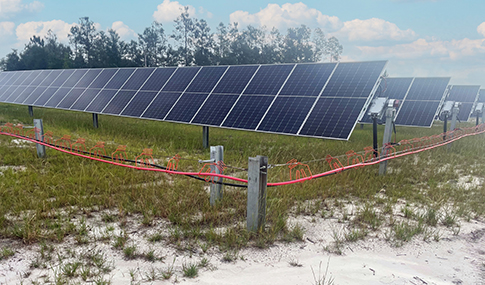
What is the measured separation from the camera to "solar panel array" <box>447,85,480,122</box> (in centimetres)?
2273

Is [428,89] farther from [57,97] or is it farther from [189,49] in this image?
[189,49]

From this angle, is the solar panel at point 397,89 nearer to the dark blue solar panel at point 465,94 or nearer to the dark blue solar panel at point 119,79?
the dark blue solar panel at point 465,94

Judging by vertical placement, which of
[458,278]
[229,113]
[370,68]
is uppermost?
[370,68]

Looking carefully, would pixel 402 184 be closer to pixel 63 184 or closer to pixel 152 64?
pixel 63 184

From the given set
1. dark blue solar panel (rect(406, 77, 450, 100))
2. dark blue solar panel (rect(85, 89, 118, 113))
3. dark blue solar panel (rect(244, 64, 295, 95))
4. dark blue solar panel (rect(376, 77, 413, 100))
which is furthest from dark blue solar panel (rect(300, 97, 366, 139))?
dark blue solar panel (rect(376, 77, 413, 100))

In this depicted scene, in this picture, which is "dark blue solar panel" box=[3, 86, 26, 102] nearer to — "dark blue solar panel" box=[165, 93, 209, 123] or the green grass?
the green grass

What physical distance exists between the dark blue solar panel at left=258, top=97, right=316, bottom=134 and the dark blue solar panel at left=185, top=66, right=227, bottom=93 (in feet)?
11.3

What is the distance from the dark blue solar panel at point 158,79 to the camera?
15172 millimetres

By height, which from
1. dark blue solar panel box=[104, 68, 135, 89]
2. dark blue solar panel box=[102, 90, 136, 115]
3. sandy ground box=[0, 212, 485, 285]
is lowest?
sandy ground box=[0, 212, 485, 285]

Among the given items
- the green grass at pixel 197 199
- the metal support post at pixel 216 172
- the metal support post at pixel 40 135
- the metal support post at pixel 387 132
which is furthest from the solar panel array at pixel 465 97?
the metal support post at pixel 40 135

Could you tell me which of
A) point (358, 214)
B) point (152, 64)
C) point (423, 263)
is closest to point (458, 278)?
point (423, 263)

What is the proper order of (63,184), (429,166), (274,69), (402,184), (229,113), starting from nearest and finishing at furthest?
(63,184)
(402,184)
(429,166)
(229,113)
(274,69)

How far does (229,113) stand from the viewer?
11.4m

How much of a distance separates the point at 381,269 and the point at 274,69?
9672mm
